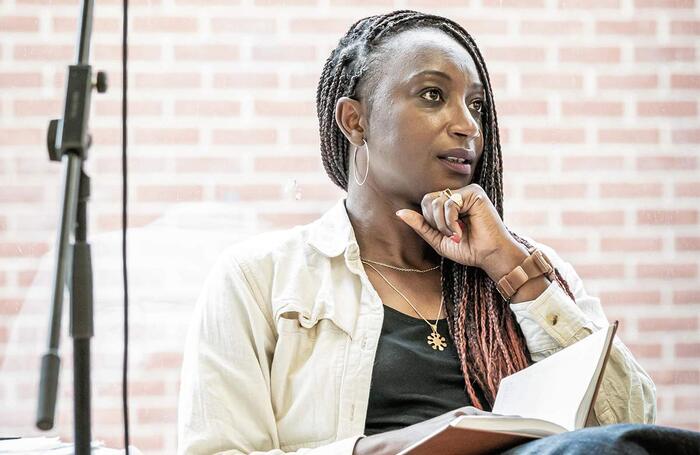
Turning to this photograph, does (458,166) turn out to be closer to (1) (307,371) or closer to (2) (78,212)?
(1) (307,371)

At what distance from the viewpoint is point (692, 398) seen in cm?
239

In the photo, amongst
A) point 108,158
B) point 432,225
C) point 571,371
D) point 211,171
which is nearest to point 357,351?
point 432,225

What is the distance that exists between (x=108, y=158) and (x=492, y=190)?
93cm

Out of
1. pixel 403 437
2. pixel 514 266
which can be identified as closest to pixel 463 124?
pixel 514 266

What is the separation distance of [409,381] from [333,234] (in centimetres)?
34

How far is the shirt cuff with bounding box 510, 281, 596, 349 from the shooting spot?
1.70 meters

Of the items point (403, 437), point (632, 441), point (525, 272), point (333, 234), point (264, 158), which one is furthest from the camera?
point (264, 158)

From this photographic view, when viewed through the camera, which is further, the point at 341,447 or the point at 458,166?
the point at 458,166

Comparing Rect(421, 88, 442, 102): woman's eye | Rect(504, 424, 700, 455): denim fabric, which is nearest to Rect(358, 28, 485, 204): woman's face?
Rect(421, 88, 442, 102): woman's eye

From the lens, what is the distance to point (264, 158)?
229 centimetres

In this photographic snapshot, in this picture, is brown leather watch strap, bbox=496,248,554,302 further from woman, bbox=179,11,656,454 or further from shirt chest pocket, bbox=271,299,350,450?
shirt chest pocket, bbox=271,299,350,450

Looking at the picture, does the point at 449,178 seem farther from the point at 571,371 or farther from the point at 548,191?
the point at 548,191

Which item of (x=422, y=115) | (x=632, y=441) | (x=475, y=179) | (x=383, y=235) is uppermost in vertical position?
(x=422, y=115)

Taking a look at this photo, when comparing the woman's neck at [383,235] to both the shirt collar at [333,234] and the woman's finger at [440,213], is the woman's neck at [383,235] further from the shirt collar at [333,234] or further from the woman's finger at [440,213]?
the woman's finger at [440,213]
